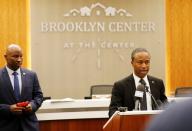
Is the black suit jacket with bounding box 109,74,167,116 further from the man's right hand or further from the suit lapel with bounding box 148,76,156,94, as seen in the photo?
the man's right hand

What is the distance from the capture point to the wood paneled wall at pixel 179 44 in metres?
9.07

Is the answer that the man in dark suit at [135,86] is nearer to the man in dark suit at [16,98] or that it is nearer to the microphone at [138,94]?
the microphone at [138,94]

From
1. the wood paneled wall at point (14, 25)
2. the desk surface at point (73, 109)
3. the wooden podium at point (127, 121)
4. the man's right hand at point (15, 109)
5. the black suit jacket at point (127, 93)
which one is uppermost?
the wood paneled wall at point (14, 25)

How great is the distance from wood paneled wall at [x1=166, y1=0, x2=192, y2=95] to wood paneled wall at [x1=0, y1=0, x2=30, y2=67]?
3.14m

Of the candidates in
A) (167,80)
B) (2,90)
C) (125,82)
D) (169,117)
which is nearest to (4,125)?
(2,90)

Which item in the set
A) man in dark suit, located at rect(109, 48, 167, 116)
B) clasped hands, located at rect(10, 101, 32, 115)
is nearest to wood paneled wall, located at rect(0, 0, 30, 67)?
clasped hands, located at rect(10, 101, 32, 115)

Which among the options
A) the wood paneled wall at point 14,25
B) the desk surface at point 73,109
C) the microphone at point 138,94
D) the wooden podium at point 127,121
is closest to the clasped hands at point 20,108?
the desk surface at point 73,109

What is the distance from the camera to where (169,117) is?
0.55m

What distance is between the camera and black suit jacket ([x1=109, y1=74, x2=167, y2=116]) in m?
3.61

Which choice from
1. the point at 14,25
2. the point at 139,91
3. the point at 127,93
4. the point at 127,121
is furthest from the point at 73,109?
the point at 14,25

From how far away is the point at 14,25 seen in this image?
8430mm

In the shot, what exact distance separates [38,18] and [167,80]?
3.18 meters

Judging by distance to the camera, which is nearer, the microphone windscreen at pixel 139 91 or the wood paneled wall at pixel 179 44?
the microphone windscreen at pixel 139 91

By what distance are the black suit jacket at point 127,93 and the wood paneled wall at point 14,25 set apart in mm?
5111
